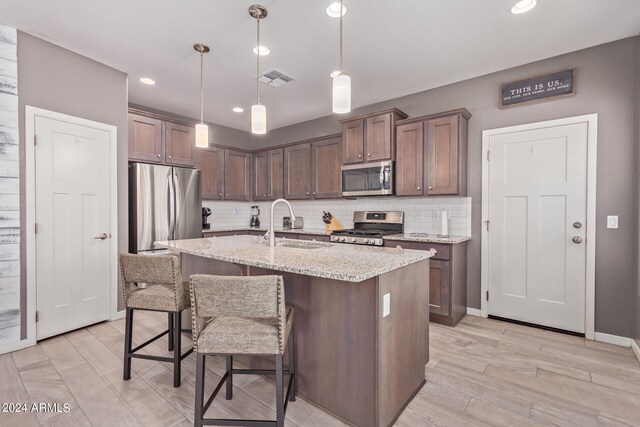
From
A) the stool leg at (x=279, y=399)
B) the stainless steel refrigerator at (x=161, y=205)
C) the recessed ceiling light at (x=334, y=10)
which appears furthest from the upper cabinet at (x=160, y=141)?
the stool leg at (x=279, y=399)

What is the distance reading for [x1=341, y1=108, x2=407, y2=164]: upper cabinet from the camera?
393cm

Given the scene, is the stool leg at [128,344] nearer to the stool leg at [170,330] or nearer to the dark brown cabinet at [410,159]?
the stool leg at [170,330]

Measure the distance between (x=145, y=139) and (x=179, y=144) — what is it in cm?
48

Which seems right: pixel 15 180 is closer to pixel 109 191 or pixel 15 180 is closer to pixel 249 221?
pixel 109 191

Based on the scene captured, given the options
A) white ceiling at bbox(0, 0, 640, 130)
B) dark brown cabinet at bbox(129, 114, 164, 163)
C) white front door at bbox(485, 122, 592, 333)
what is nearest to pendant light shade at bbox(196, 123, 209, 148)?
white ceiling at bbox(0, 0, 640, 130)

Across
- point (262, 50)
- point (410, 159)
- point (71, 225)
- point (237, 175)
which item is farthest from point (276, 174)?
point (71, 225)

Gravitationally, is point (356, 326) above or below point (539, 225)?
below

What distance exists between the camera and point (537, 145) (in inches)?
127

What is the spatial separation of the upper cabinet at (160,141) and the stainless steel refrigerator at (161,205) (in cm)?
30

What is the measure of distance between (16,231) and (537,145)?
494 centimetres

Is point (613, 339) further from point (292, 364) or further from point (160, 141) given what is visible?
point (160, 141)

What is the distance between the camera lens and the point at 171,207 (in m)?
4.11

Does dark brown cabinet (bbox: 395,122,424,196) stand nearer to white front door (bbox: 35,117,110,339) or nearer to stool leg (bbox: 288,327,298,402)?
stool leg (bbox: 288,327,298,402)

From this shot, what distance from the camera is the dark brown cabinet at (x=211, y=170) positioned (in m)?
4.98
